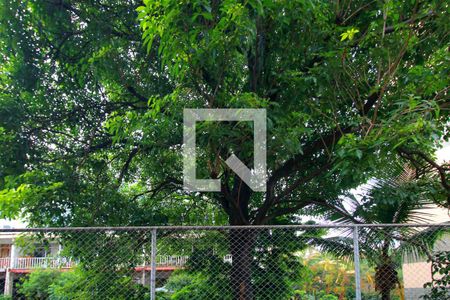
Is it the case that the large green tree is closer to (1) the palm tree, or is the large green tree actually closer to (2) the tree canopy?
(2) the tree canopy

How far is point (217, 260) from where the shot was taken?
5805 mm

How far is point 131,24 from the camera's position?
221 inches

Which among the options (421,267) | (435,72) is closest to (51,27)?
(435,72)

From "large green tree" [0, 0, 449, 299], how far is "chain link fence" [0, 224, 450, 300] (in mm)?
225

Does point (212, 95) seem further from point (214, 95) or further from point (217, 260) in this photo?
point (217, 260)

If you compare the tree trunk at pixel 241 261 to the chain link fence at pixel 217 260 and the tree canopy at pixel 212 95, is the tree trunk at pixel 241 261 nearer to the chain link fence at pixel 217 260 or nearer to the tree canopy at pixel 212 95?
the chain link fence at pixel 217 260

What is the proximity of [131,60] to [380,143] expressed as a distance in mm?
3431

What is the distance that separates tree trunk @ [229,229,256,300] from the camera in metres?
5.55

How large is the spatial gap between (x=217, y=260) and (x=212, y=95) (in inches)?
95.9

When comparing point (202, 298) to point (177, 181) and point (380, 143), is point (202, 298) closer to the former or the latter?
point (177, 181)

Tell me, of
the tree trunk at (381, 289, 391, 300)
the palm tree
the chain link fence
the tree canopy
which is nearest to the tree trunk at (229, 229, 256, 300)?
the chain link fence

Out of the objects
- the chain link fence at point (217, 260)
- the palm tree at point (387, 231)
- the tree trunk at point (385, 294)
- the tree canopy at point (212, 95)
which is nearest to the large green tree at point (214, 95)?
the tree canopy at point (212, 95)

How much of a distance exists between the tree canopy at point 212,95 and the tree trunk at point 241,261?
82 cm

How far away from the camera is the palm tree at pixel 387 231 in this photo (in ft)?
19.2
